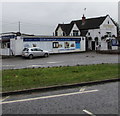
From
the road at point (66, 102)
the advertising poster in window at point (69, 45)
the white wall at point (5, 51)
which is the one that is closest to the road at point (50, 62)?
the white wall at point (5, 51)

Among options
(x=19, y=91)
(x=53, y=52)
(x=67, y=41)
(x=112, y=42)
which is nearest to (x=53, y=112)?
(x=19, y=91)

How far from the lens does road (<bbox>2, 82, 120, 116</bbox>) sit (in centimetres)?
543

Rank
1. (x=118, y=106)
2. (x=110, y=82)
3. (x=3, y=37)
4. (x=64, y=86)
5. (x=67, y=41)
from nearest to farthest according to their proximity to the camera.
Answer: (x=118, y=106) < (x=64, y=86) < (x=110, y=82) < (x=3, y=37) < (x=67, y=41)

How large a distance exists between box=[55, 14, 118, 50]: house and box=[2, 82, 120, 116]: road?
43061 millimetres

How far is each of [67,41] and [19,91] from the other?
32.6m

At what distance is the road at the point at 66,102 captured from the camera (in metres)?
5.43

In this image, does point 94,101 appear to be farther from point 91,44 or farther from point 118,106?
point 91,44

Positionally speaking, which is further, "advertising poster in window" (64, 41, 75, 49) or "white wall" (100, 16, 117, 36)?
"white wall" (100, 16, 117, 36)

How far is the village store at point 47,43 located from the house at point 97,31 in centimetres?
1020

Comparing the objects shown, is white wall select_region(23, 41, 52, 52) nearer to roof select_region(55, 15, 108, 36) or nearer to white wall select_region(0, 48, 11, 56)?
white wall select_region(0, 48, 11, 56)

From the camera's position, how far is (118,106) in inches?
230

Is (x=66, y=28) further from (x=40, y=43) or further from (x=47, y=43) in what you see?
(x=40, y=43)

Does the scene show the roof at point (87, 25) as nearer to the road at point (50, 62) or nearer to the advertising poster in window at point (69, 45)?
the advertising poster in window at point (69, 45)

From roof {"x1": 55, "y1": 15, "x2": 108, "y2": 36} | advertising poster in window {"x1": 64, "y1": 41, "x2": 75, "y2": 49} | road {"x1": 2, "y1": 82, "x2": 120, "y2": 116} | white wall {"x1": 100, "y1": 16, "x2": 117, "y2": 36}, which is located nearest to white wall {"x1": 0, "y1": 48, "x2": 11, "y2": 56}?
advertising poster in window {"x1": 64, "y1": 41, "x2": 75, "y2": 49}
